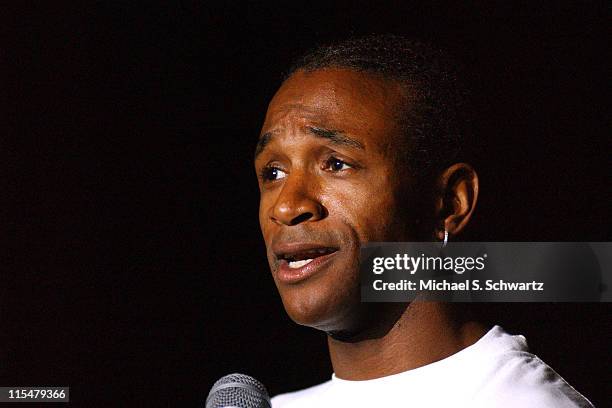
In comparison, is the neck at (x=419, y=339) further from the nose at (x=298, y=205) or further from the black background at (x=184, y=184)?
the black background at (x=184, y=184)

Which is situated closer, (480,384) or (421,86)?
(480,384)

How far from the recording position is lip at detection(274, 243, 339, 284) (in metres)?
2.48

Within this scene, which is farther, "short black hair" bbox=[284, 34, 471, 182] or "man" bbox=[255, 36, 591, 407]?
A: "short black hair" bbox=[284, 34, 471, 182]

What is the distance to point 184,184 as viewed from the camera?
3486 millimetres

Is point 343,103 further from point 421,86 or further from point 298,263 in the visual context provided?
point 298,263

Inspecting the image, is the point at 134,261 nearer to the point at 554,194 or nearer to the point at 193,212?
the point at 193,212

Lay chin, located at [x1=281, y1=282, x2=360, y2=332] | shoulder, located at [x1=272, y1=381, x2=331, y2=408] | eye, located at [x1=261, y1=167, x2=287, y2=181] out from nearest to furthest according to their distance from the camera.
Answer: chin, located at [x1=281, y1=282, x2=360, y2=332], eye, located at [x1=261, y1=167, x2=287, y2=181], shoulder, located at [x1=272, y1=381, x2=331, y2=408]

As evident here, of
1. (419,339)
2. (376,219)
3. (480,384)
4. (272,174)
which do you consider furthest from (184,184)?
(480,384)

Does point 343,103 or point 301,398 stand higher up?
point 343,103

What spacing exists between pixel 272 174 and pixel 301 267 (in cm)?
39

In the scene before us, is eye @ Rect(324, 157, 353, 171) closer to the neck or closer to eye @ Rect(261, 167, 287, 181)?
eye @ Rect(261, 167, 287, 181)

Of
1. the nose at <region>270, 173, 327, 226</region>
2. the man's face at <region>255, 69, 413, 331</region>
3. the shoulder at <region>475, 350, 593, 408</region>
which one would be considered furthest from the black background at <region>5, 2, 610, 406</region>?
the nose at <region>270, 173, 327, 226</region>

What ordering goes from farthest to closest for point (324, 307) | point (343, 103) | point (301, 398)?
point (301, 398), point (343, 103), point (324, 307)

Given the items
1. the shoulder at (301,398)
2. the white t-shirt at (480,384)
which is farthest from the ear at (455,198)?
the shoulder at (301,398)
